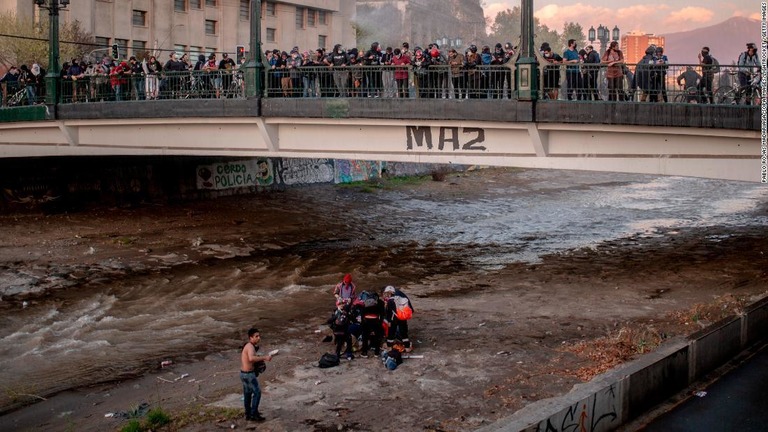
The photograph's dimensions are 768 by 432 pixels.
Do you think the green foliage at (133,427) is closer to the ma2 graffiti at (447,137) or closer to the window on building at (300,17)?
the ma2 graffiti at (447,137)

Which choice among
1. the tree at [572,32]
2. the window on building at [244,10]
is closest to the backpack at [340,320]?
the window on building at [244,10]

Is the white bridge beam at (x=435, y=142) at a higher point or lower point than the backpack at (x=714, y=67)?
lower

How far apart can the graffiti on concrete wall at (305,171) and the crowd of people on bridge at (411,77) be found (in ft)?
49.8

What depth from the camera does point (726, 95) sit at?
19203 millimetres

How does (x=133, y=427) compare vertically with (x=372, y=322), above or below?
below

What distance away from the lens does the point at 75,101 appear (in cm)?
2788

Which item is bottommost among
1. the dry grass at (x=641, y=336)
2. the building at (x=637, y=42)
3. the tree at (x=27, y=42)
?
the dry grass at (x=641, y=336)

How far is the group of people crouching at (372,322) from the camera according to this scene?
15.7m

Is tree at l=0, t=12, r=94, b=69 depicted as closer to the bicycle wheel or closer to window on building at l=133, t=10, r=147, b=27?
window on building at l=133, t=10, r=147, b=27

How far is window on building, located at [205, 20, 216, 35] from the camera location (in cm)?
6303

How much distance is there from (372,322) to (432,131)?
7740 millimetres

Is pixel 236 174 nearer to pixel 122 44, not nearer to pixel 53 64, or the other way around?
pixel 53 64

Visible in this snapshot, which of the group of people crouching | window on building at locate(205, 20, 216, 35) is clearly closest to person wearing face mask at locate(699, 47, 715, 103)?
the group of people crouching

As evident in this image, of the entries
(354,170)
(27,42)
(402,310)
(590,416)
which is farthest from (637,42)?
(27,42)
